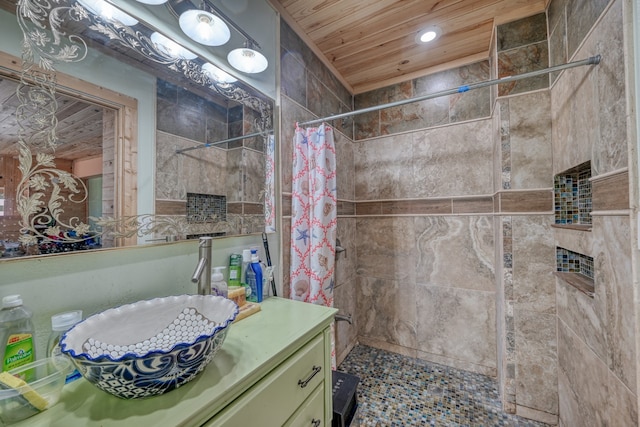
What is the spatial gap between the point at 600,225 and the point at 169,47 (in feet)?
5.96

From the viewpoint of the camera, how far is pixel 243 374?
64 centimetres

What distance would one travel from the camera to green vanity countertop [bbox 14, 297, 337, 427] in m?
0.51

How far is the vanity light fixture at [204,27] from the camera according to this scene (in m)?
1.04

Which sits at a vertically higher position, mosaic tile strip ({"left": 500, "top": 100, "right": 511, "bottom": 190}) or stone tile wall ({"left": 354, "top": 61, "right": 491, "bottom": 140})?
stone tile wall ({"left": 354, "top": 61, "right": 491, "bottom": 140})

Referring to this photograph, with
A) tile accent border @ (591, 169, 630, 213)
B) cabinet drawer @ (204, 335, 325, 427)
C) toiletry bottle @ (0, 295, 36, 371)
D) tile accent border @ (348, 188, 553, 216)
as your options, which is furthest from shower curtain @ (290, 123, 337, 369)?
tile accent border @ (591, 169, 630, 213)

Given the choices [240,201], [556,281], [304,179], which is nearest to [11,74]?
[240,201]

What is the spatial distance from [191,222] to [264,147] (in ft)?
1.96

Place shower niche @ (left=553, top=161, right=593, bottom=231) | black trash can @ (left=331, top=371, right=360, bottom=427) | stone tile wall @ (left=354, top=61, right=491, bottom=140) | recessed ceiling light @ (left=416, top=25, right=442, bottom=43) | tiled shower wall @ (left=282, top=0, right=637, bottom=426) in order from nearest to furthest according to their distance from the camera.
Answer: tiled shower wall @ (left=282, top=0, right=637, bottom=426) < black trash can @ (left=331, top=371, right=360, bottom=427) < shower niche @ (left=553, top=161, right=593, bottom=231) < recessed ceiling light @ (left=416, top=25, right=442, bottom=43) < stone tile wall @ (left=354, top=61, right=491, bottom=140)

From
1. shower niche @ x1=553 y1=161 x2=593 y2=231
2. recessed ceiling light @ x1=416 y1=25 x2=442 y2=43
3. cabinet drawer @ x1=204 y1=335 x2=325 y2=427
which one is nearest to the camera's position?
cabinet drawer @ x1=204 y1=335 x2=325 y2=427

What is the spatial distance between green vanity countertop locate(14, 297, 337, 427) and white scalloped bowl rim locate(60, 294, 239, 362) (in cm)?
10

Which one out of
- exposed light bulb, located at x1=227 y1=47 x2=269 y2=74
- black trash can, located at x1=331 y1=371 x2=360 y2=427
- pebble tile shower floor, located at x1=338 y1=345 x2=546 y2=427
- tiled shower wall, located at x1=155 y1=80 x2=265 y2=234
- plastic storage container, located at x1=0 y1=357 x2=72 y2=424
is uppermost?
exposed light bulb, located at x1=227 y1=47 x2=269 y2=74

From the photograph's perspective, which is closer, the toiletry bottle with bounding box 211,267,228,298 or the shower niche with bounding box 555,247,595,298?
the toiletry bottle with bounding box 211,267,228,298

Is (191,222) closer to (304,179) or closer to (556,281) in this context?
(304,179)

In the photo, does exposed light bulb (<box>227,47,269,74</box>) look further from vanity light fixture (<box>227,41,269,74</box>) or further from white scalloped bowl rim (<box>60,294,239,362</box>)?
white scalloped bowl rim (<box>60,294,239,362</box>)
